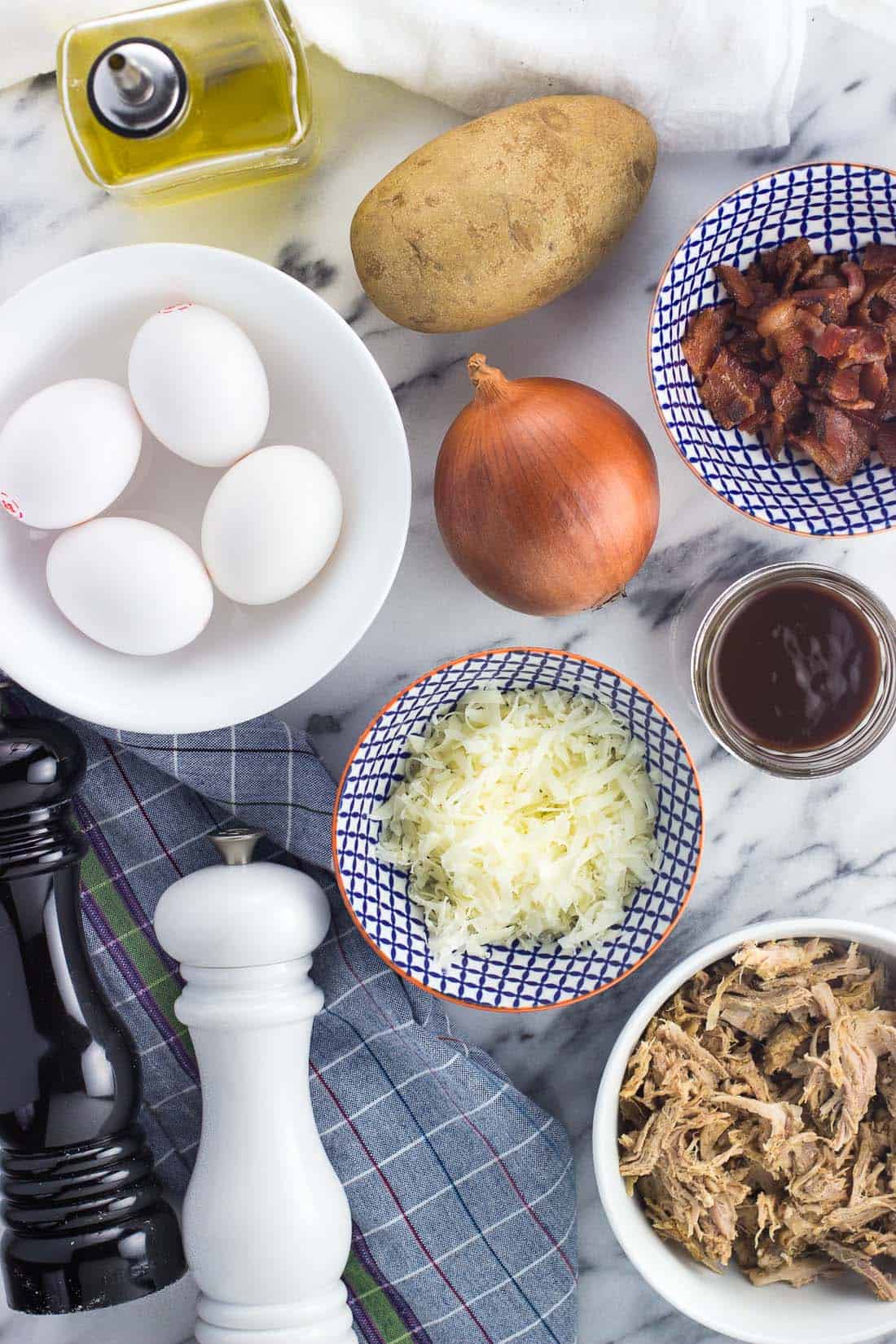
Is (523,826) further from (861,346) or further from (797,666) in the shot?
(861,346)

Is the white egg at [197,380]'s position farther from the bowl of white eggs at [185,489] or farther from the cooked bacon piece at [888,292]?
the cooked bacon piece at [888,292]

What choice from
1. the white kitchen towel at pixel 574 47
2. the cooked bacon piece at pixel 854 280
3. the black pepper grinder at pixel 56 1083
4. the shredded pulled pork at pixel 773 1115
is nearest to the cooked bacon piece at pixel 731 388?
the cooked bacon piece at pixel 854 280

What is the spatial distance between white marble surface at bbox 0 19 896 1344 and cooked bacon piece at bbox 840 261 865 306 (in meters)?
0.15

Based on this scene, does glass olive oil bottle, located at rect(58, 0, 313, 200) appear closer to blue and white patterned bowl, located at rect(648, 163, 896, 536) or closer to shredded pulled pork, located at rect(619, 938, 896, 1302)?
blue and white patterned bowl, located at rect(648, 163, 896, 536)

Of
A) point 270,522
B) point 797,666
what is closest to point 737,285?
point 797,666

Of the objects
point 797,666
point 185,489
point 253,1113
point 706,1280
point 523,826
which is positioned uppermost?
point 185,489

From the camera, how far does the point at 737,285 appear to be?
1.00 m

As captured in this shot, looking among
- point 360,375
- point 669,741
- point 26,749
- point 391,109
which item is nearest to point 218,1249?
point 26,749

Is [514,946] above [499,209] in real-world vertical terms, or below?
below

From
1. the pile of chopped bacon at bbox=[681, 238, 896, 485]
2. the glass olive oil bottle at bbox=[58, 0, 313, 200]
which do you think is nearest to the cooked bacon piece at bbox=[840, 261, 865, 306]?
the pile of chopped bacon at bbox=[681, 238, 896, 485]

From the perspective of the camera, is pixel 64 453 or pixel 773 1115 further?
pixel 773 1115

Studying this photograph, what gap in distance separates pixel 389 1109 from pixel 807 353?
0.79m

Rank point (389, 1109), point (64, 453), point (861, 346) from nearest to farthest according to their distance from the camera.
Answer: point (64, 453), point (861, 346), point (389, 1109)

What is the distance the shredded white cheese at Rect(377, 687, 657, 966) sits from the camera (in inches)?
39.6
